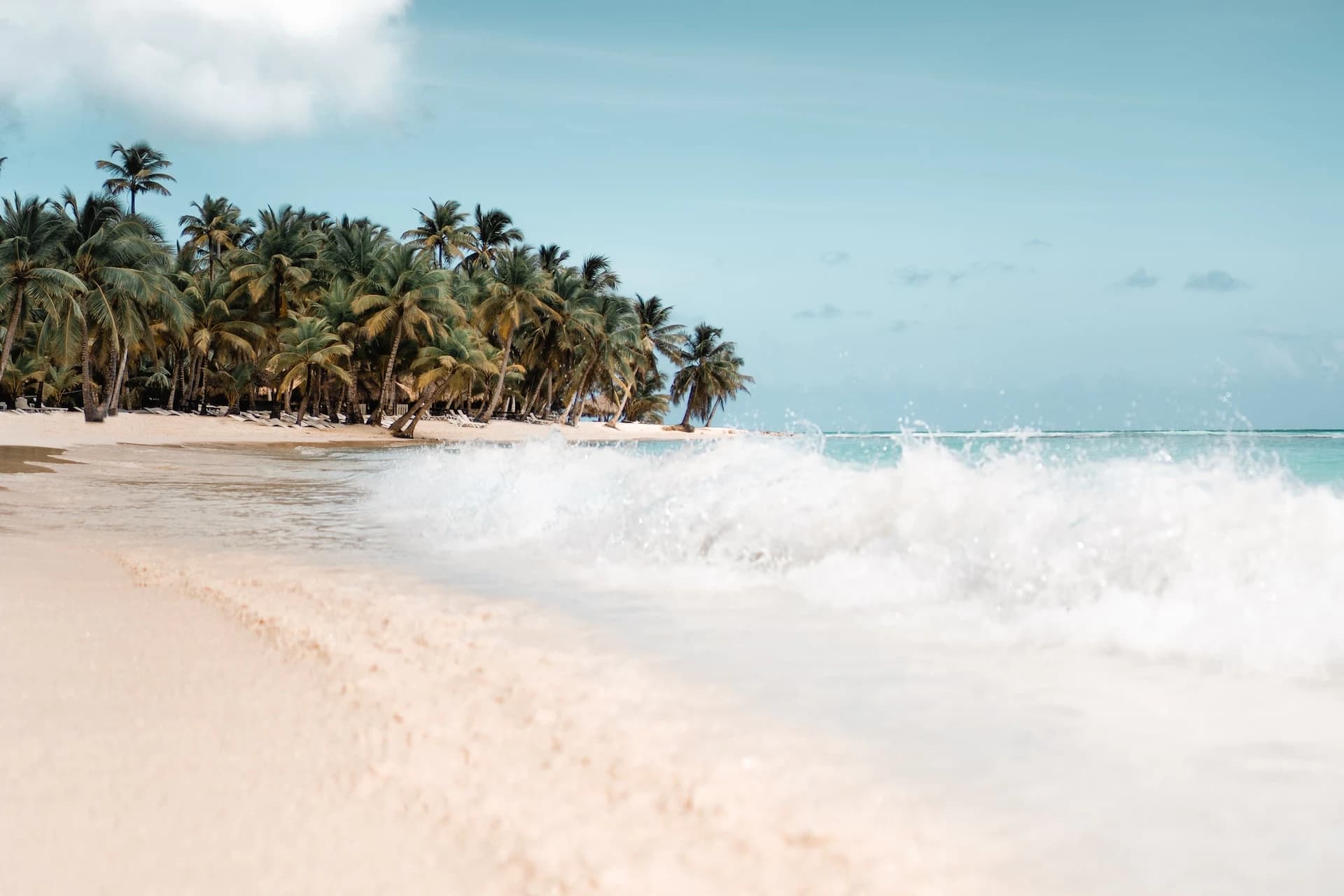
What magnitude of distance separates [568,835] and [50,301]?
105 feet

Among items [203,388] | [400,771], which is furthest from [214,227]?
[400,771]

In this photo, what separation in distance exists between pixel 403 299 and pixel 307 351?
14.3 feet

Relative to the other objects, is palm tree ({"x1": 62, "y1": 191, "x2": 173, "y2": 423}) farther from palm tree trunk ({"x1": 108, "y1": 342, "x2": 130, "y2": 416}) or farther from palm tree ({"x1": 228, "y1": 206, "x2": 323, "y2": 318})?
palm tree ({"x1": 228, "y1": 206, "x2": 323, "y2": 318})

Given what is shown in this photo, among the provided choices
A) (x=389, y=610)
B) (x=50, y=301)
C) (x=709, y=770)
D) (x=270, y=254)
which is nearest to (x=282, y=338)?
(x=270, y=254)

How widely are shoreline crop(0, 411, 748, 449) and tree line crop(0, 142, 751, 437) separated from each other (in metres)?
1.33

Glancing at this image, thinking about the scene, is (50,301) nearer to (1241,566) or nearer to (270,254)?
(270,254)

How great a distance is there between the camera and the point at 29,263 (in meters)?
28.1

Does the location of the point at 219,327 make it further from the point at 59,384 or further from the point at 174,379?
the point at 59,384

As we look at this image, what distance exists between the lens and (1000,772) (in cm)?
259

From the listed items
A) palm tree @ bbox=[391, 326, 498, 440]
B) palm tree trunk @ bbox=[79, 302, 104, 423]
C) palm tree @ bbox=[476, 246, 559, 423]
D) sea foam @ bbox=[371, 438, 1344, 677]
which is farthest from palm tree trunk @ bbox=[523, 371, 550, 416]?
→ sea foam @ bbox=[371, 438, 1344, 677]

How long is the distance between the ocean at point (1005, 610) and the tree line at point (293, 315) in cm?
2543

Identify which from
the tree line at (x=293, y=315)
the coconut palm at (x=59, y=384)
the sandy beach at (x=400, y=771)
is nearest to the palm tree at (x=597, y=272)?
the tree line at (x=293, y=315)

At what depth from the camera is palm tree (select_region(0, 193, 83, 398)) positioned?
27.2 m

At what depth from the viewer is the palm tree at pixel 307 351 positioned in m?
35.9
